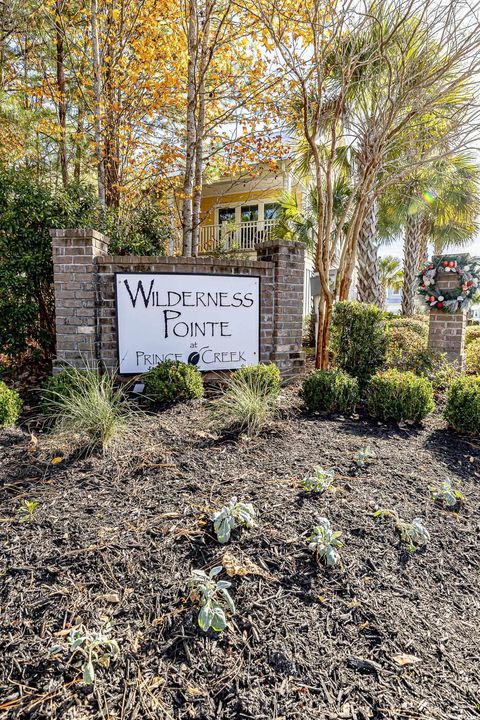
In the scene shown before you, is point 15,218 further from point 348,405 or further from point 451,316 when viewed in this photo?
point 451,316

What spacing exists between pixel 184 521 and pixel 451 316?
200 inches

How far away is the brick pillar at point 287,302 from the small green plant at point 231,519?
3.10 meters

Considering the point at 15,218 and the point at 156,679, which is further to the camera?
the point at 15,218

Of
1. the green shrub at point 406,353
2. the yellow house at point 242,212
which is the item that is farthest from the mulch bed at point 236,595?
the yellow house at point 242,212

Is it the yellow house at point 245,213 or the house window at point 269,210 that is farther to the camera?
the house window at point 269,210

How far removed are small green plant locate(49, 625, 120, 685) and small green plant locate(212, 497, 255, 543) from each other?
0.59 meters

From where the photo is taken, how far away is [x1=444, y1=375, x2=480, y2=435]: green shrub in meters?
3.43

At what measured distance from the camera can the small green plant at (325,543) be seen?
5.78 ft

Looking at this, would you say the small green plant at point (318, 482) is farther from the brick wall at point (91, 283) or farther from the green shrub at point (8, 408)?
the brick wall at point (91, 283)

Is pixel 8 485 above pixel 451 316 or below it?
below

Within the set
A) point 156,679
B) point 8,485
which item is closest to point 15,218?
point 8,485

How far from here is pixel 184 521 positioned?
2004mm

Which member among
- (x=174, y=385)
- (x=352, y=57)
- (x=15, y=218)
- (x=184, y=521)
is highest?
(x=352, y=57)

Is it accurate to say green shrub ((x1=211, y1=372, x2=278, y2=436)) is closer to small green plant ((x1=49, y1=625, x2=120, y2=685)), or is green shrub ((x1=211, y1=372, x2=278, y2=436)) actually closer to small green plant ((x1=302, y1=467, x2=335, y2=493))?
small green plant ((x1=302, y1=467, x2=335, y2=493))
